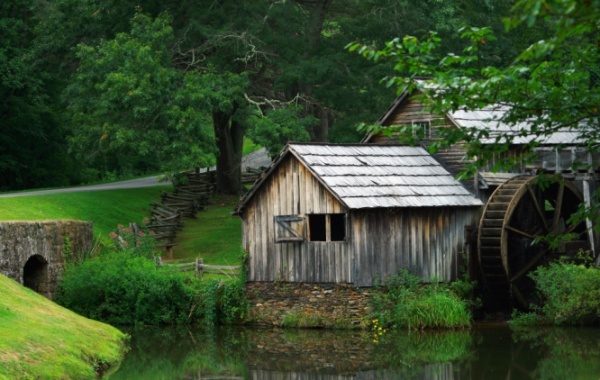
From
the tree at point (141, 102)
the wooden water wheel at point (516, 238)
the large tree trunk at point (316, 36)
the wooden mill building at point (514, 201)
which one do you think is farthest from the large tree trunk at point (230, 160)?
the wooden water wheel at point (516, 238)

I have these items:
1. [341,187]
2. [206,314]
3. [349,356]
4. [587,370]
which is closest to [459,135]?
[587,370]

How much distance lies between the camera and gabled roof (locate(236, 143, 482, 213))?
25.8m

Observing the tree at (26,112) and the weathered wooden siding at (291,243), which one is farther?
the tree at (26,112)

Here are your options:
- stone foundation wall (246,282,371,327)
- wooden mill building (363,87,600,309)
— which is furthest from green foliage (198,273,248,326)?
wooden mill building (363,87,600,309)

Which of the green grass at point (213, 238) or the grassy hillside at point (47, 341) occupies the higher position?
the green grass at point (213, 238)

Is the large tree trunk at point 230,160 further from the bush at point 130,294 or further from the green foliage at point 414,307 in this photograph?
the green foliage at point 414,307

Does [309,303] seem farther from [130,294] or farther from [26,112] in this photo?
[26,112]

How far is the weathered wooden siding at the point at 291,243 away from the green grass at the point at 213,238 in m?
3.87

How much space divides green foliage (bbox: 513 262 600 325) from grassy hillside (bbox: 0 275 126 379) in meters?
10.3

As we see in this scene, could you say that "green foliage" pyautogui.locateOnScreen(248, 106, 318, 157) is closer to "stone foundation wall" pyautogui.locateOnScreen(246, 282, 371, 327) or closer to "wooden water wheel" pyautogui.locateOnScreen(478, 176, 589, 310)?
"wooden water wheel" pyautogui.locateOnScreen(478, 176, 589, 310)

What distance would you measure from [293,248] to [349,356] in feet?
18.7

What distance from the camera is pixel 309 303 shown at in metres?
26.3

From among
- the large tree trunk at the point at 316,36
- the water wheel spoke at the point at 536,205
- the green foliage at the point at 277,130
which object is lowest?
the water wheel spoke at the point at 536,205

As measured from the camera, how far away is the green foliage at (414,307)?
25188 mm
